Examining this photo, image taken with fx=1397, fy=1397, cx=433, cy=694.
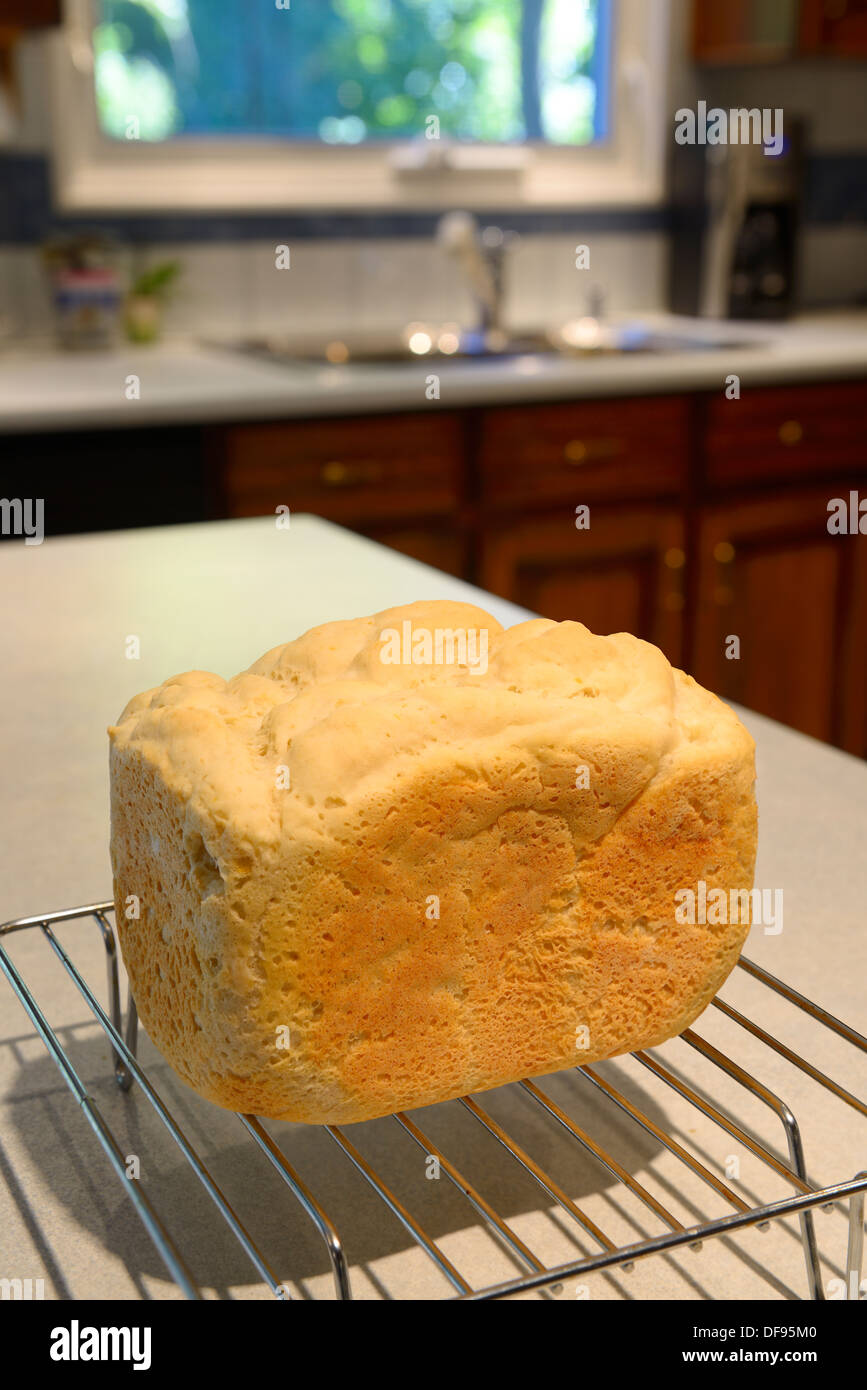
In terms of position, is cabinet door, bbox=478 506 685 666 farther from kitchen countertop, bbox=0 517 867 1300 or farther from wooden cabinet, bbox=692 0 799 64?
kitchen countertop, bbox=0 517 867 1300

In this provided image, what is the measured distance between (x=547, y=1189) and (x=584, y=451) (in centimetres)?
202

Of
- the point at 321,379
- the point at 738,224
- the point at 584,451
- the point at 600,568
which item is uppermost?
the point at 738,224

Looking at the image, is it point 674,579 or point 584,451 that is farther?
point 674,579

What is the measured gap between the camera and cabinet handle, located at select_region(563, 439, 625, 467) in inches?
95.8

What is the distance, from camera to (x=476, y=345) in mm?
2957

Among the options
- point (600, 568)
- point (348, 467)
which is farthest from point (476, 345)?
point (348, 467)

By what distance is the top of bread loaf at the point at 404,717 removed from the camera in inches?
20.1

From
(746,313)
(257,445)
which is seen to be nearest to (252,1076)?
(257,445)

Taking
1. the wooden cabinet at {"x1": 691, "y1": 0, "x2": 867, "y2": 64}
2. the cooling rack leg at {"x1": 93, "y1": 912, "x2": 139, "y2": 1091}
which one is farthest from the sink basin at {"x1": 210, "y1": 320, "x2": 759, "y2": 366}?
the cooling rack leg at {"x1": 93, "y1": 912, "x2": 139, "y2": 1091}

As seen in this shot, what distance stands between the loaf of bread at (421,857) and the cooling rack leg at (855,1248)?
0.34ft

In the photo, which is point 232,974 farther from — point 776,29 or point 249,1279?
point 776,29

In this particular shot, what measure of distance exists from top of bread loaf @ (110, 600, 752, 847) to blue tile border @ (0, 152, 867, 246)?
237 centimetres

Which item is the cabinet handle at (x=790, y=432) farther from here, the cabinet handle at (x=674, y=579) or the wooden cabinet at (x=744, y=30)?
the wooden cabinet at (x=744, y=30)

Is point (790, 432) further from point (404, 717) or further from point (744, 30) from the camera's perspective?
point (404, 717)
